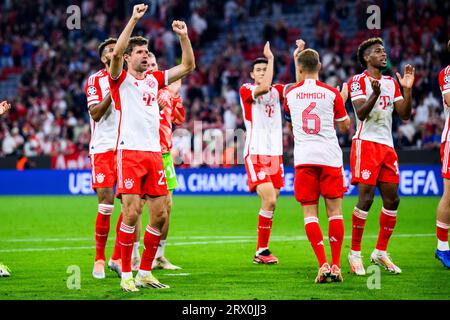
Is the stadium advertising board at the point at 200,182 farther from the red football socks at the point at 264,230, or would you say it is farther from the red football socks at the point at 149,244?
the red football socks at the point at 149,244

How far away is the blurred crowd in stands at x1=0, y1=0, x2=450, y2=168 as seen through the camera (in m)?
25.8

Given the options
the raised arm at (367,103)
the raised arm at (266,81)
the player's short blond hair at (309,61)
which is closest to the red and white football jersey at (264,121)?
the raised arm at (266,81)

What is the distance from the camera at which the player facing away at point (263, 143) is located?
11.6m

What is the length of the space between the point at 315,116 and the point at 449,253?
2.57 m

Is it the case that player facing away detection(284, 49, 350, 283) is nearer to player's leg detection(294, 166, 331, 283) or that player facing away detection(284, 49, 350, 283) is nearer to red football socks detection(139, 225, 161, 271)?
player's leg detection(294, 166, 331, 283)

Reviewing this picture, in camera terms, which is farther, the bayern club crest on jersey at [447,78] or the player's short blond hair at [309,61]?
the bayern club crest on jersey at [447,78]

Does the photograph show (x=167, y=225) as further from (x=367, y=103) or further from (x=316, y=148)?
(x=367, y=103)

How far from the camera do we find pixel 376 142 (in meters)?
10.2

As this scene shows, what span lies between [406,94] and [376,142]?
0.67 m

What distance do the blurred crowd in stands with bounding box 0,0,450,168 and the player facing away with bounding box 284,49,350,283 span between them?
14083mm

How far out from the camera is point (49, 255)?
1191cm

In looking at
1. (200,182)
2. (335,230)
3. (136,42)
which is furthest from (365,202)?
(200,182)

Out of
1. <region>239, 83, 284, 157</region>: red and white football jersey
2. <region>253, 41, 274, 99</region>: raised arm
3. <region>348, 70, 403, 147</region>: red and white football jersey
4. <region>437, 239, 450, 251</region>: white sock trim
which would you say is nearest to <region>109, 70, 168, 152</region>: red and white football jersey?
<region>253, 41, 274, 99</region>: raised arm

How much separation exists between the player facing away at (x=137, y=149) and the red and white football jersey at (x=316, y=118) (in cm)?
132
